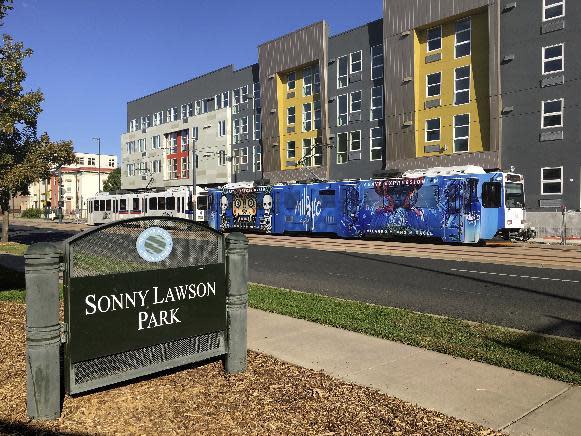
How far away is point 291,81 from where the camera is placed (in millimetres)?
45906

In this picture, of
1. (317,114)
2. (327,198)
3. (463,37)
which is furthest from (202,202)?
(463,37)

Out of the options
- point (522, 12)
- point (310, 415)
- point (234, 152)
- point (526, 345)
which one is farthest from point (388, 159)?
point (310, 415)

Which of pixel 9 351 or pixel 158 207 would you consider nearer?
pixel 9 351

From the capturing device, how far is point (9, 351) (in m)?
5.84

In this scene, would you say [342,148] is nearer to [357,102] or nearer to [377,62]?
[357,102]

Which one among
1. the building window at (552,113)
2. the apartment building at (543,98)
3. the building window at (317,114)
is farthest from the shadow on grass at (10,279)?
the building window at (317,114)

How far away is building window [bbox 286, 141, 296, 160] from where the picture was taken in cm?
4562

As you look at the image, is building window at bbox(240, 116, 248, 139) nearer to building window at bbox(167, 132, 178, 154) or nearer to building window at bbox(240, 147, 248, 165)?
building window at bbox(240, 147, 248, 165)

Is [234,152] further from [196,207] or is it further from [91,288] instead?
[91,288]

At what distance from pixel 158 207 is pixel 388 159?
18207 millimetres

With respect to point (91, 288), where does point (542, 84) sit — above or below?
above

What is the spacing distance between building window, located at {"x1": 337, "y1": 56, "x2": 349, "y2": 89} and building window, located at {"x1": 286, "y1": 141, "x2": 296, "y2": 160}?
23.4ft

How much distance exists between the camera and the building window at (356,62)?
3984 cm

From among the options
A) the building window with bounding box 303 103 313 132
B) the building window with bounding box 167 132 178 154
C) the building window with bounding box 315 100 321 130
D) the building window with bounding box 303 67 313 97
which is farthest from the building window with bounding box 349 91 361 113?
the building window with bounding box 167 132 178 154
